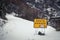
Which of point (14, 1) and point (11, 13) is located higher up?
point (14, 1)

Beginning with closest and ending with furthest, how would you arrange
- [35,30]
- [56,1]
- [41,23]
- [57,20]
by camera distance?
1. [41,23]
2. [35,30]
3. [57,20]
4. [56,1]

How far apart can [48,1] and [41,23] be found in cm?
2873

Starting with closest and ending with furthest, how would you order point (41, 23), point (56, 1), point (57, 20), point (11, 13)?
point (41, 23)
point (57, 20)
point (11, 13)
point (56, 1)

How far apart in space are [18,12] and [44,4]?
14.2 meters

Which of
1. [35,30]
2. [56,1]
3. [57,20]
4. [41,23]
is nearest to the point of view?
[41,23]

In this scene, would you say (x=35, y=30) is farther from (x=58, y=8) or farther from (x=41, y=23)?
(x=58, y=8)

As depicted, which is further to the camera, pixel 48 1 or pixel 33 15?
pixel 48 1

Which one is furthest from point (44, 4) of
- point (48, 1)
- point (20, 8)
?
point (20, 8)

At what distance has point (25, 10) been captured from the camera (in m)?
32.1

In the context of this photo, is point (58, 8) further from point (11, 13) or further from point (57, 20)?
point (57, 20)

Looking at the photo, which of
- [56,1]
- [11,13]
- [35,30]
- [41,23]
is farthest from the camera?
[56,1]

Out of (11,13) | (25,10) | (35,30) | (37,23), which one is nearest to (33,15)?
(25,10)

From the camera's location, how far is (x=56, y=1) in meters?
43.7

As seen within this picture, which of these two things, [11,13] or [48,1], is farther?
[48,1]
